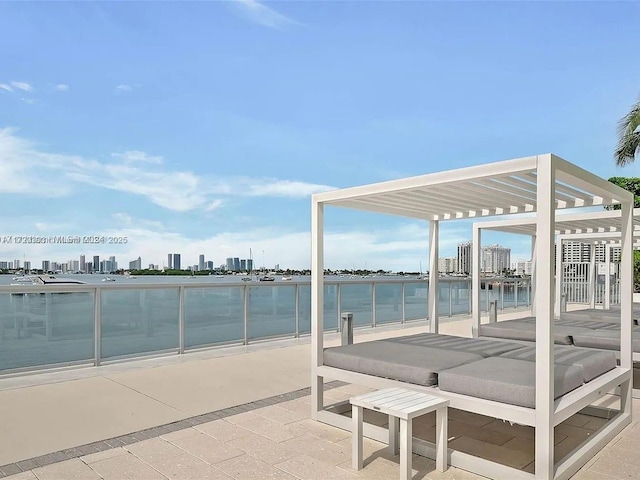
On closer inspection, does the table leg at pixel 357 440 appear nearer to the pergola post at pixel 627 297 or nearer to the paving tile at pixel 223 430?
the paving tile at pixel 223 430

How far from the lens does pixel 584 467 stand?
3484mm

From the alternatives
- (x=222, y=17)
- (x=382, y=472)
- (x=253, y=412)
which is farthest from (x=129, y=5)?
(x=382, y=472)

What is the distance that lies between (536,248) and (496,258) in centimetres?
1275

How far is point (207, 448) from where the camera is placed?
3.72m

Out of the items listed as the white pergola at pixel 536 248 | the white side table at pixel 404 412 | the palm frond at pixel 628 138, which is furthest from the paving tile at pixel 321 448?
the palm frond at pixel 628 138

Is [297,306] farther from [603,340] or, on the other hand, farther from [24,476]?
[24,476]

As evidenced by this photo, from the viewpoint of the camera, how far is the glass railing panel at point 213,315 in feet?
25.2

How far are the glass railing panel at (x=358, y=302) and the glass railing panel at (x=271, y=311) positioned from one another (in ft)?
4.50

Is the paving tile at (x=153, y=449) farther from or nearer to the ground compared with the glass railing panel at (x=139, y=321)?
nearer to the ground

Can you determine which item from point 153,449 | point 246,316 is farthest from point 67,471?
point 246,316

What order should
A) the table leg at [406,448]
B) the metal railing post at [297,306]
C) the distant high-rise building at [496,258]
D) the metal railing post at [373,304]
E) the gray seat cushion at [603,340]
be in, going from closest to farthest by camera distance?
the table leg at [406,448], the gray seat cushion at [603,340], the metal railing post at [297,306], the metal railing post at [373,304], the distant high-rise building at [496,258]

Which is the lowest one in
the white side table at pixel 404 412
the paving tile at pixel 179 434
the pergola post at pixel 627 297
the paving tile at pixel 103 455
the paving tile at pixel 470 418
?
the paving tile at pixel 470 418

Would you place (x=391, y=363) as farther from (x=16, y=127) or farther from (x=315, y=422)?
(x=16, y=127)

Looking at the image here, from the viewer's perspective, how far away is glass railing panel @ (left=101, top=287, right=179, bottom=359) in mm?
6828
